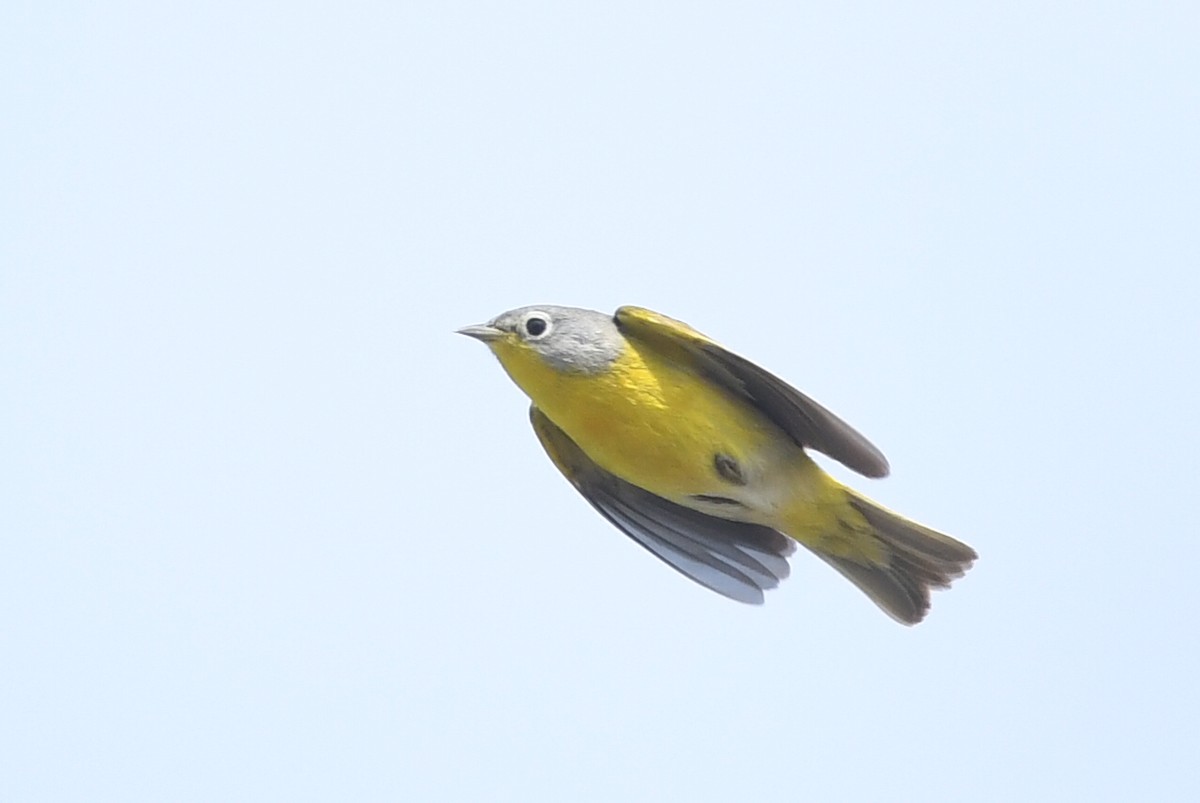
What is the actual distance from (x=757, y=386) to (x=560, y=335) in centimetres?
96

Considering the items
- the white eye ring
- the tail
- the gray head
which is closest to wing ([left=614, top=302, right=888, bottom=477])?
the gray head

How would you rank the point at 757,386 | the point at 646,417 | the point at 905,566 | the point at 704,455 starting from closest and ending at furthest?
the point at 646,417, the point at 704,455, the point at 757,386, the point at 905,566

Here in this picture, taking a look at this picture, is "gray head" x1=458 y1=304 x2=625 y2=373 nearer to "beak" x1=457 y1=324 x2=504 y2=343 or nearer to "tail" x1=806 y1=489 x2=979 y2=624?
"beak" x1=457 y1=324 x2=504 y2=343

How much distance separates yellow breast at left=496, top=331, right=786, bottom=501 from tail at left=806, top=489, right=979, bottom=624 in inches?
40.8

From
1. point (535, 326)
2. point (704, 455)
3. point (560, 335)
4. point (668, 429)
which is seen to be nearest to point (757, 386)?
point (704, 455)

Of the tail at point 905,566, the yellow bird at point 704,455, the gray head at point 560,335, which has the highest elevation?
the gray head at point 560,335

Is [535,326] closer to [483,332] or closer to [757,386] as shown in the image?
[483,332]

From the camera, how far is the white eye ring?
23.8 feet

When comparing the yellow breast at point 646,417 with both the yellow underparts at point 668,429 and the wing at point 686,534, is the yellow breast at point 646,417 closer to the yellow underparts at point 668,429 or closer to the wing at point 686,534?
the yellow underparts at point 668,429

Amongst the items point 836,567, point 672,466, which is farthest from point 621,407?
point 836,567

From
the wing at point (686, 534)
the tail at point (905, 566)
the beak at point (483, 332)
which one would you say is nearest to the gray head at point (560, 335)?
the beak at point (483, 332)

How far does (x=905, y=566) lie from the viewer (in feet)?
26.9

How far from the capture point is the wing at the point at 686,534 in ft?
26.7

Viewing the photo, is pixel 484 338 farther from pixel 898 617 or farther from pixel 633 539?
pixel 898 617
